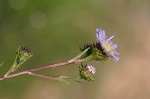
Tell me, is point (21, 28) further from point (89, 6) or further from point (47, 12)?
point (89, 6)

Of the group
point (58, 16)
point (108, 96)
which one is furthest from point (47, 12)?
point (108, 96)

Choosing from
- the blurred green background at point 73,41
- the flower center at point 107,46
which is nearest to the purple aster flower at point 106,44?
the flower center at point 107,46

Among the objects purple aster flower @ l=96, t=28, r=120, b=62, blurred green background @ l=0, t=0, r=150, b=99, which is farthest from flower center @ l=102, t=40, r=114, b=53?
blurred green background @ l=0, t=0, r=150, b=99

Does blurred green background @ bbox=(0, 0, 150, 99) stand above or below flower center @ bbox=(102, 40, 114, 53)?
above

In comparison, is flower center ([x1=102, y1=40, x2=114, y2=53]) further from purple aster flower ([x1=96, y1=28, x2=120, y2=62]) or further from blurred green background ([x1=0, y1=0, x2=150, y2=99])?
blurred green background ([x1=0, y1=0, x2=150, y2=99])

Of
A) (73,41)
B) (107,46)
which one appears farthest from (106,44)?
(73,41)

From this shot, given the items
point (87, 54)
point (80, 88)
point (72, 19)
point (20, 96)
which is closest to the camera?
point (87, 54)

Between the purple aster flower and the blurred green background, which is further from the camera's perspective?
the blurred green background

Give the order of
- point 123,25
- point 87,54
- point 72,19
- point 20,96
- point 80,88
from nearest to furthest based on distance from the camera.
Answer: point 87,54
point 20,96
point 80,88
point 72,19
point 123,25
